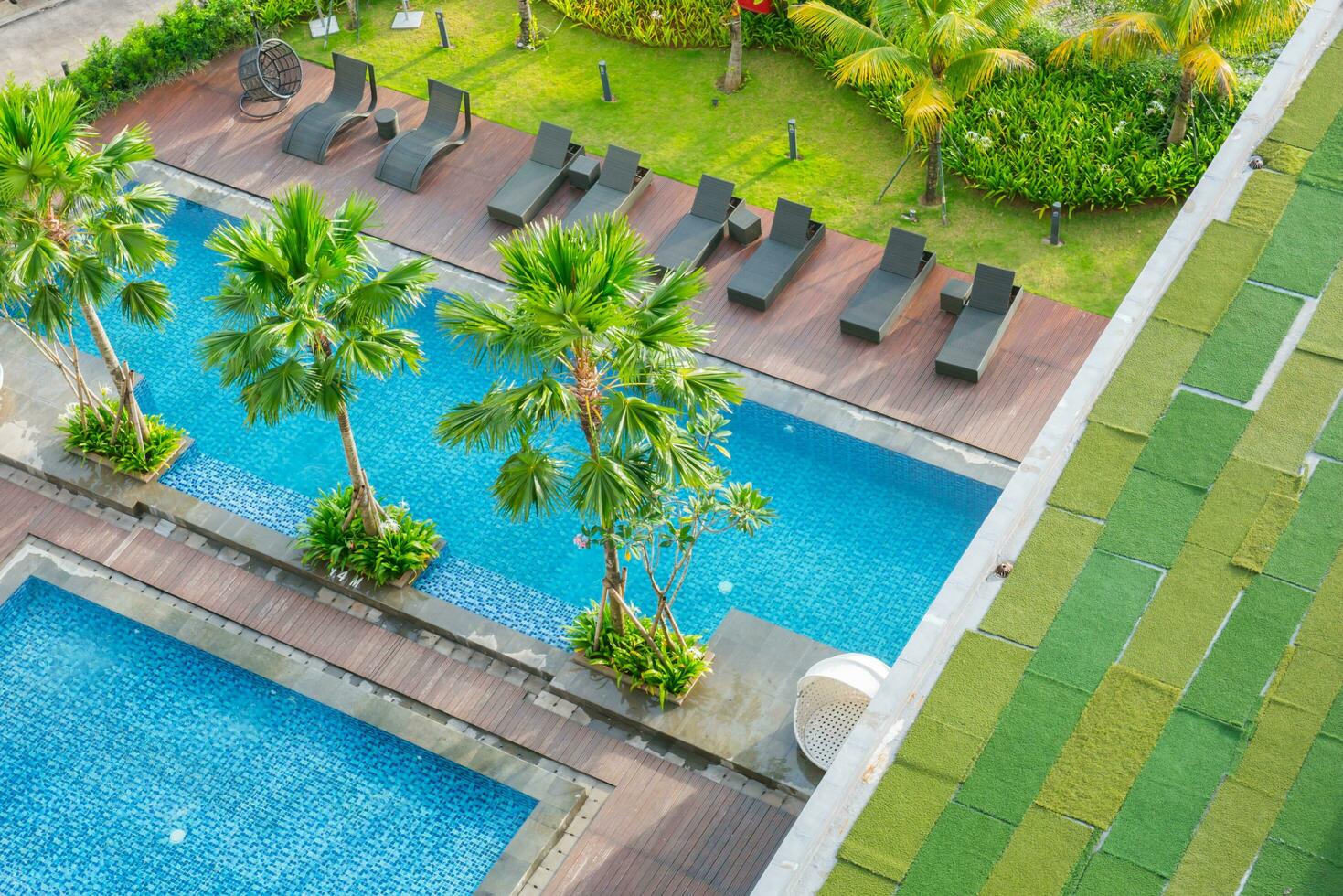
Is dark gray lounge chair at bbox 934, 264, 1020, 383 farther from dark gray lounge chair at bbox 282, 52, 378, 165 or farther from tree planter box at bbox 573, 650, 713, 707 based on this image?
dark gray lounge chair at bbox 282, 52, 378, 165

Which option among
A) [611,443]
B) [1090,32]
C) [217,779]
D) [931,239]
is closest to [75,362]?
[217,779]

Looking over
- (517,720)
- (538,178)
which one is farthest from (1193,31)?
(517,720)

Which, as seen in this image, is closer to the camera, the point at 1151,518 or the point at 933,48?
the point at 1151,518

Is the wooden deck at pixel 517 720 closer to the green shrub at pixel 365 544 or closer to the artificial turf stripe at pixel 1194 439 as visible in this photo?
the green shrub at pixel 365 544

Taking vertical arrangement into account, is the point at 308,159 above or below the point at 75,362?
above

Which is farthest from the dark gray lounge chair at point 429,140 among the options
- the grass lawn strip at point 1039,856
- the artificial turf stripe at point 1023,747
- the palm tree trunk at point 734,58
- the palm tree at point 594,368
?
the grass lawn strip at point 1039,856

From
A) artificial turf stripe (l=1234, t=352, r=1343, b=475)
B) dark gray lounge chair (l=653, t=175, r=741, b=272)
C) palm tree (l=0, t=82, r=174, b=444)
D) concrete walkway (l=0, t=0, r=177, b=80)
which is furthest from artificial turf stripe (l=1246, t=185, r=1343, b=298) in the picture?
concrete walkway (l=0, t=0, r=177, b=80)

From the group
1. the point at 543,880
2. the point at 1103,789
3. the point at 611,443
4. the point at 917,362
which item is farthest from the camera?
the point at 917,362

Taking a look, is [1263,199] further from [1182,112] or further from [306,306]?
[306,306]

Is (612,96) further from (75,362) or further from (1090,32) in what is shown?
(75,362)
